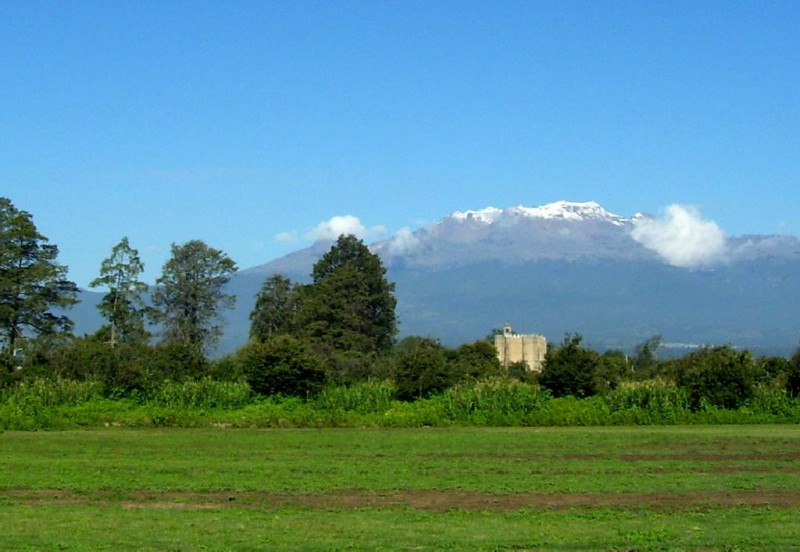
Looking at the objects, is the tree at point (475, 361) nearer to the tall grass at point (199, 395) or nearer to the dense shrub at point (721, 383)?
the tall grass at point (199, 395)

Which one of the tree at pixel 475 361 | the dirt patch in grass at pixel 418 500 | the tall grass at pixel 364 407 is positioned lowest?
the dirt patch in grass at pixel 418 500

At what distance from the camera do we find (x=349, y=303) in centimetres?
9850

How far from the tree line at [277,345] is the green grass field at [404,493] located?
15087mm

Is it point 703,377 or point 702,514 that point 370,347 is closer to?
point 703,377

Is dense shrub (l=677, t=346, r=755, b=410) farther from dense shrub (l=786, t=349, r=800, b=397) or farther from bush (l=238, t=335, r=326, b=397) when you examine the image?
bush (l=238, t=335, r=326, b=397)

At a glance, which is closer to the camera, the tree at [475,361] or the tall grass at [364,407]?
the tall grass at [364,407]

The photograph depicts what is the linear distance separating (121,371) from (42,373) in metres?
6.64

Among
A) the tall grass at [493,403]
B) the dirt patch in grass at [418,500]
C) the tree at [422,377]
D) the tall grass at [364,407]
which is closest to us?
the dirt patch in grass at [418,500]

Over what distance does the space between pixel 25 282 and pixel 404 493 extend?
57074mm

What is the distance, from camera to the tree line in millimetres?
53188

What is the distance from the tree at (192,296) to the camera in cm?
8775

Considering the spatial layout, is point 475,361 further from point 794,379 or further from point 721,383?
point 794,379

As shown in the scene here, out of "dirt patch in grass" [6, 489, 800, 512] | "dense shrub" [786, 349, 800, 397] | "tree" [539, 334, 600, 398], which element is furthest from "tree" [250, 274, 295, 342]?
"dirt patch in grass" [6, 489, 800, 512]

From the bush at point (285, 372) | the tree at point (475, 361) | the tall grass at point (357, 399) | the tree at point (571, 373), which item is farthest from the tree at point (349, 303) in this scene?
the tree at point (571, 373)
